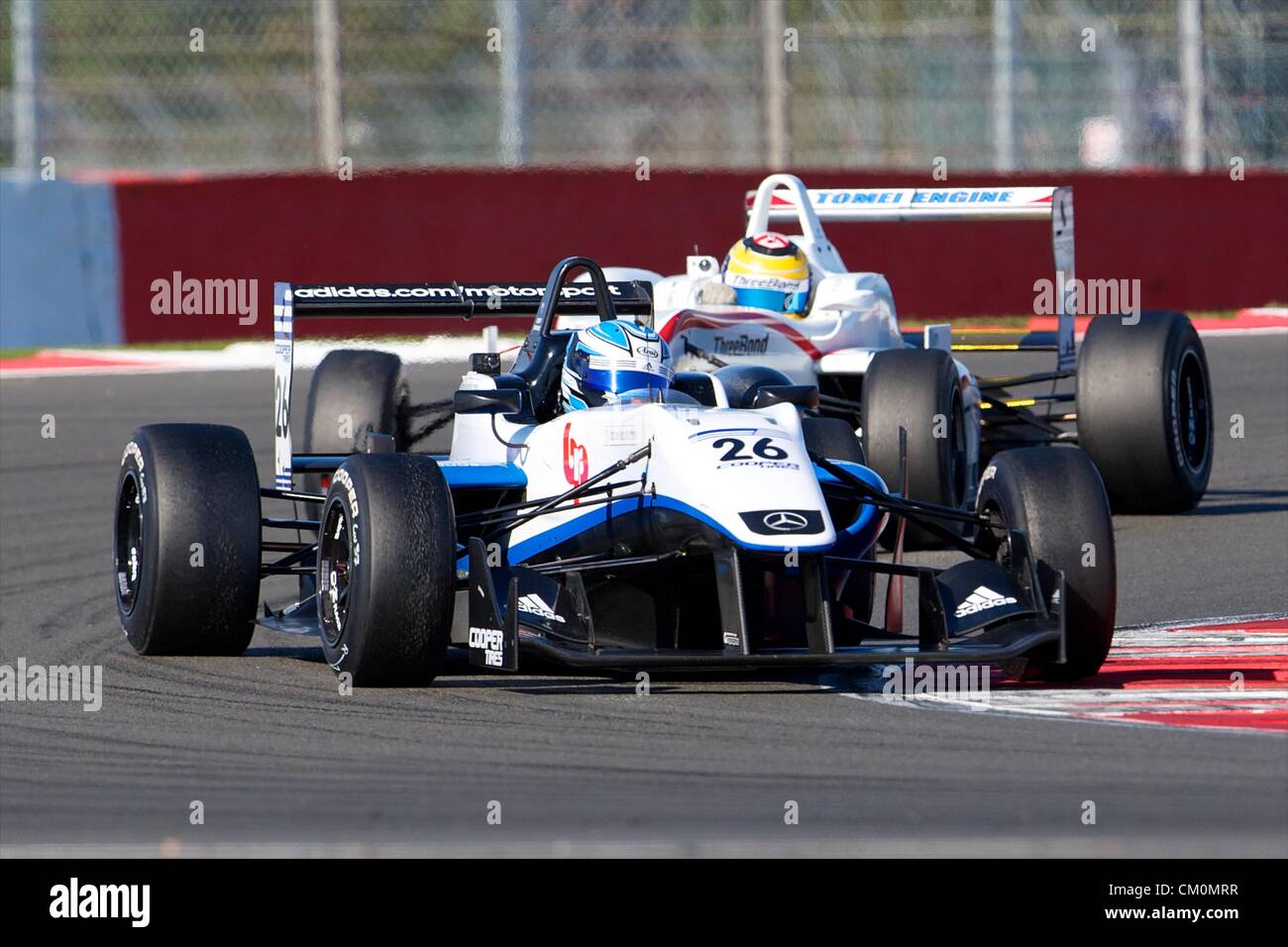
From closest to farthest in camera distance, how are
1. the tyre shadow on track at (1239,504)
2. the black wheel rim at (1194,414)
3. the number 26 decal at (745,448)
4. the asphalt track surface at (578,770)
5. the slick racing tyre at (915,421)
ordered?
the asphalt track surface at (578,770)
the number 26 decal at (745,448)
the slick racing tyre at (915,421)
the black wheel rim at (1194,414)
the tyre shadow on track at (1239,504)

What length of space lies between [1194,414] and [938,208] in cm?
177

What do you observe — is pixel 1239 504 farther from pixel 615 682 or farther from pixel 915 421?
pixel 615 682

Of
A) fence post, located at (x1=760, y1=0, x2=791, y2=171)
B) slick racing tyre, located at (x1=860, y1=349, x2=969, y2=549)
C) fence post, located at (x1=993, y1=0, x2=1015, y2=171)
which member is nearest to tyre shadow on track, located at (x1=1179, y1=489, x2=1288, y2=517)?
slick racing tyre, located at (x1=860, y1=349, x2=969, y2=549)

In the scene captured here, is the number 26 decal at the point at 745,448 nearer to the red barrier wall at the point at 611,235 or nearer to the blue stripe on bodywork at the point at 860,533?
the blue stripe on bodywork at the point at 860,533

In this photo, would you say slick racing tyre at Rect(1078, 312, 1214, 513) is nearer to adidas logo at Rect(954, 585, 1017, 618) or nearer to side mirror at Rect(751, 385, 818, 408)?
side mirror at Rect(751, 385, 818, 408)

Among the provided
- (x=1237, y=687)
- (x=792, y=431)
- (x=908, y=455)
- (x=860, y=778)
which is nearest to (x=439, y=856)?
(x=860, y=778)

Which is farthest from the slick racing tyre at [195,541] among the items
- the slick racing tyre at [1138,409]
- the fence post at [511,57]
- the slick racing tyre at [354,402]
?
the fence post at [511,57]

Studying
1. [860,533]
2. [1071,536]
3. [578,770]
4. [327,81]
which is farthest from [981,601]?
[327,81]

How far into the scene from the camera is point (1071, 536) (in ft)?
25.0

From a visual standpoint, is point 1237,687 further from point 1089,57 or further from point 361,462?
point 1089,57

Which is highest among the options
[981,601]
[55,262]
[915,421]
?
[55,262]

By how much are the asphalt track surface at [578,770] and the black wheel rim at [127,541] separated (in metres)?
0.23

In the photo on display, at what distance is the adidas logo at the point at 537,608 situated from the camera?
7535 millimetres
